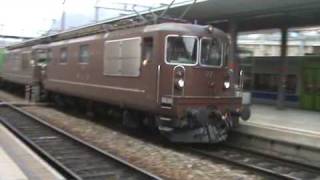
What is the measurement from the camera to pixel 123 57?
15.5 metres

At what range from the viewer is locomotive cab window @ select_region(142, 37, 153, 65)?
46.2 feet

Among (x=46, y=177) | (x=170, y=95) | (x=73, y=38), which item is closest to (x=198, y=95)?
(x=170, y=95)

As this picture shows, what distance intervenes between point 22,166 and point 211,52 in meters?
6.80

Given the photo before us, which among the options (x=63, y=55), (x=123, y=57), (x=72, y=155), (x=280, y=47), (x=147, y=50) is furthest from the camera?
(x=280, y=47)

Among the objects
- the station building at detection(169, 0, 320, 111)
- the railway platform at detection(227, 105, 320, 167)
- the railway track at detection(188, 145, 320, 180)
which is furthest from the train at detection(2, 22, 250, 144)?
the station building at detection(169, 0, 320, 111)

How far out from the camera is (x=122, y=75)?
51.1 ft

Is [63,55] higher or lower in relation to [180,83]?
higher

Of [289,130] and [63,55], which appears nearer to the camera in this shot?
[289,130]

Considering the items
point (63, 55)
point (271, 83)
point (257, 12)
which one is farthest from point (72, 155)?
point (271, 83)

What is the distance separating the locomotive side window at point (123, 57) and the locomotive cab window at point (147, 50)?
0.81 ft

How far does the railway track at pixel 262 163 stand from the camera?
432 inches

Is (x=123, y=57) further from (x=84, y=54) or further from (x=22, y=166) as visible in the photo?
(x=22, y=166)

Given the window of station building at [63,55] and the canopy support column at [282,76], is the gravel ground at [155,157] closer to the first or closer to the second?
the window of station building at [63,55]

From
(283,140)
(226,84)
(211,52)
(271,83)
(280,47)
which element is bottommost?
(283,140)
